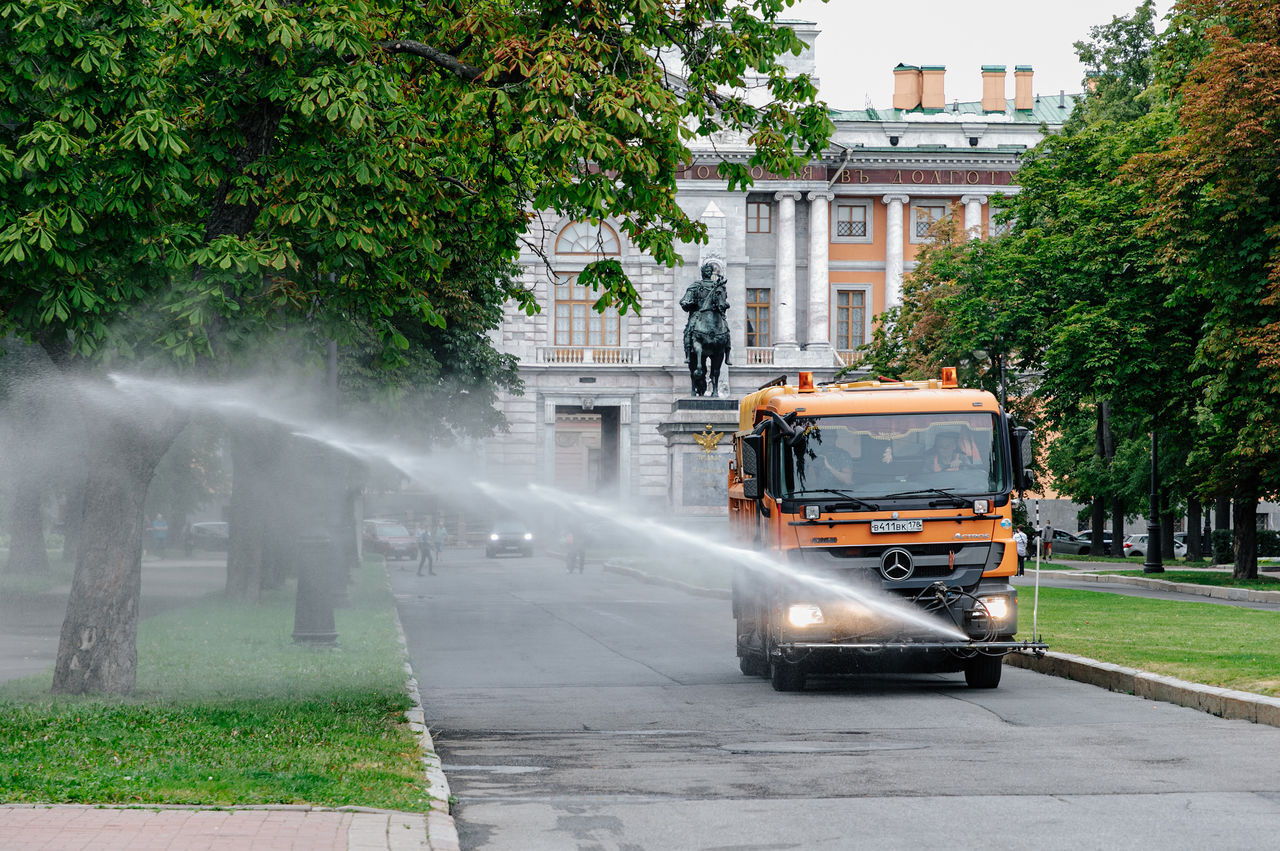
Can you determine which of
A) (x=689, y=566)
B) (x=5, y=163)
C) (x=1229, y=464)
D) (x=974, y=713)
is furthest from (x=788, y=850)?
(x=689, y=566)

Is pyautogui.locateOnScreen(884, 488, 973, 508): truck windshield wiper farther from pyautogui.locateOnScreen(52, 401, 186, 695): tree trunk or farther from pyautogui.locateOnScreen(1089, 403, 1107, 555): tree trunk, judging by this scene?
pyautogui.locateOnScreen(1089, 403, 1107, 555): tree trunk

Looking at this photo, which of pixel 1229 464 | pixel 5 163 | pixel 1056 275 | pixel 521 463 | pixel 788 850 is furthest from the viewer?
pixel 521 463

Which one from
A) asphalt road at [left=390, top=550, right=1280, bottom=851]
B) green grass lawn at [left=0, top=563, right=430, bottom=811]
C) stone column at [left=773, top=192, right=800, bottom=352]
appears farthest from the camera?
stone column at [left=773, top=192, right=800, bottom=352]

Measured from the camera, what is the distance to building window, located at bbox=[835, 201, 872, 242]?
76.1 meters

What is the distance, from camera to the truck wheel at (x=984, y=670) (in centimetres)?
1507

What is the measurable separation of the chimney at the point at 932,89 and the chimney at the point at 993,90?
2.11m

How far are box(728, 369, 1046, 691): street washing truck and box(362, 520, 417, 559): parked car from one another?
146 feet

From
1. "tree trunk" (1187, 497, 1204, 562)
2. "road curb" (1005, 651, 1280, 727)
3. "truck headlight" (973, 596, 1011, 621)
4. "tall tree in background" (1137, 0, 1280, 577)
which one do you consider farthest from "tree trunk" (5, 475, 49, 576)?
"tree trunk" (1187, 497, 1204, 562)

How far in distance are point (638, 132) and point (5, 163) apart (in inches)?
187

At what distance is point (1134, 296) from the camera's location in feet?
119

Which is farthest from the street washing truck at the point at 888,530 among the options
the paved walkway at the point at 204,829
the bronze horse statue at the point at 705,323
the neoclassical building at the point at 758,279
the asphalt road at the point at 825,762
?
the neoclassical building at the point at 758,279

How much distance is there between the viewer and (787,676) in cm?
1538

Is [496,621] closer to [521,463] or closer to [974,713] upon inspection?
[974,713]

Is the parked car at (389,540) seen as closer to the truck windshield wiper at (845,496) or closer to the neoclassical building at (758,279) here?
the neoclassical building at (758,279)
